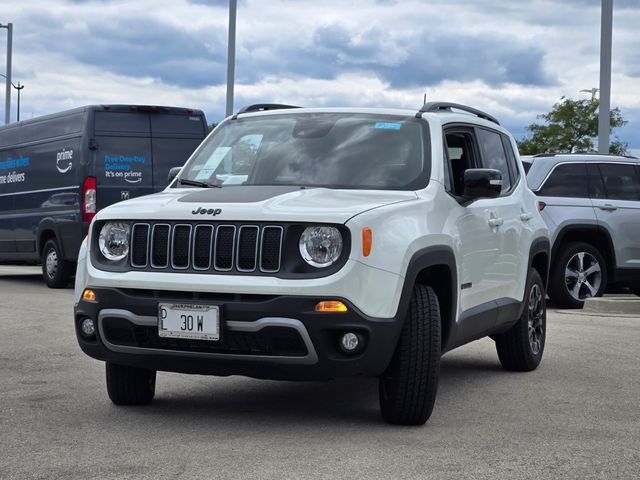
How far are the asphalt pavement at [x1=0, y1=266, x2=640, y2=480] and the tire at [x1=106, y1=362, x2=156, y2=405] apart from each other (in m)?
0.08

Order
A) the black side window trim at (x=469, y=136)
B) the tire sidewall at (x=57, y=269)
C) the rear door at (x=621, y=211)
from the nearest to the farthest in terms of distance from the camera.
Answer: the black side window trim at (x=469, y=136) → the rear door at (x=621, y=211) → the tire sidewall at (x=57, y=269)

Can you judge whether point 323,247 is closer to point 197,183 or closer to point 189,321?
point 189,321

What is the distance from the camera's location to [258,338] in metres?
6.02

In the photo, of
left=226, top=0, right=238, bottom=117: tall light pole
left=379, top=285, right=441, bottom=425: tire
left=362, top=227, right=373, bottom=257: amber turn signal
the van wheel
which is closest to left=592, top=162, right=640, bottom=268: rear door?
the van wheel

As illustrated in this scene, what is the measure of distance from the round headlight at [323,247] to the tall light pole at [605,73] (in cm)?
1432

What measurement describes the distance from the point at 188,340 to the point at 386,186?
1.51m

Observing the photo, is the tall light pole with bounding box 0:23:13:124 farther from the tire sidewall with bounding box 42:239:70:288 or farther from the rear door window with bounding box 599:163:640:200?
the rear door window with bounding box 599:163:640:200

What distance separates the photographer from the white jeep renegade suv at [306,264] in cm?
597

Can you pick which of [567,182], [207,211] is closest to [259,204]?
[207,211]

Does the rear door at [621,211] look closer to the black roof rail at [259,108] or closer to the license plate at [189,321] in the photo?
the black roof rail at [259,108]

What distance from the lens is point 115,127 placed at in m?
16.7

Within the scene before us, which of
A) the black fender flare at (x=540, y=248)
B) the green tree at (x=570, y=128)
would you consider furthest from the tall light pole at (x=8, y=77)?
the black fender flare at (x=540, y=248)

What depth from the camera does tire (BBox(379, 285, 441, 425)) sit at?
20.2ft

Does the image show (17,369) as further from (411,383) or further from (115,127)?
(115,127)
